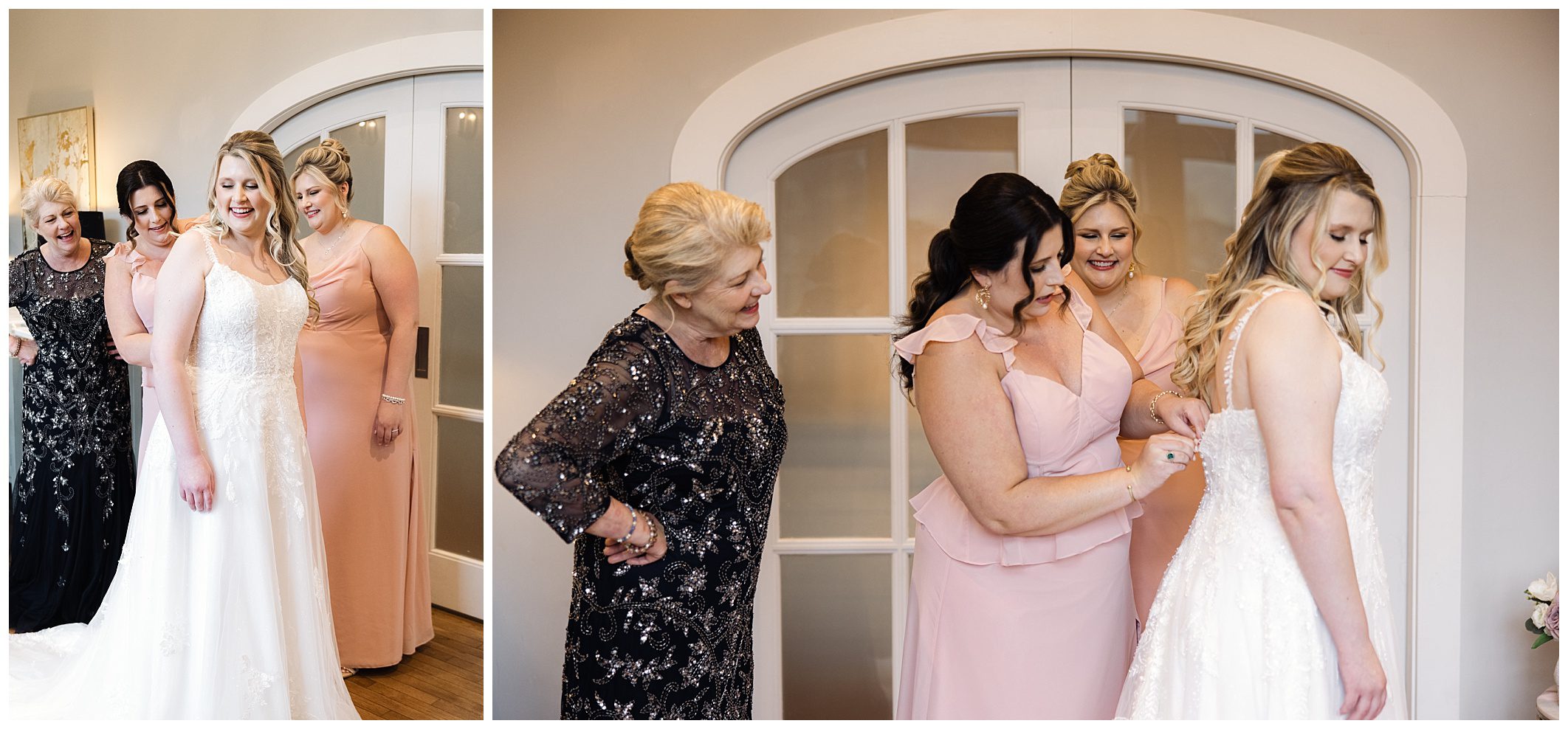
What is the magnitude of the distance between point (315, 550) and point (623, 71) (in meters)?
1.44

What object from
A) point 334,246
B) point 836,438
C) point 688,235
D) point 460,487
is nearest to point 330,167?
point 334,246

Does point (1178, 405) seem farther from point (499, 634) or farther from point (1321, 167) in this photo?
point (499, 634)

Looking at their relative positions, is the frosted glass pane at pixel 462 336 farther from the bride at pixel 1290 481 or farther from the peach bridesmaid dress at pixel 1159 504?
the bride at pixel 1290 481

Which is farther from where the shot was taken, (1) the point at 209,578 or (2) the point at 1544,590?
(2) the point at 1544,590

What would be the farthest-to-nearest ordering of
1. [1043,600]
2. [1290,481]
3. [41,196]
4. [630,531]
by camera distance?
[41,196], [1043,600], [630,531], [1290,481]

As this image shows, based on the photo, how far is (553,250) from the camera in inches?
101

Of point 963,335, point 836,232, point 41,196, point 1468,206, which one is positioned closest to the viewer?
point 963,335

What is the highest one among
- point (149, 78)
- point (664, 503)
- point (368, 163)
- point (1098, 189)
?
point (149, 78)

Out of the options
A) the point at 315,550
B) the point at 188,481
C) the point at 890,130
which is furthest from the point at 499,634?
the point at 890,130

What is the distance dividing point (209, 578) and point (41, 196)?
89 centimetres

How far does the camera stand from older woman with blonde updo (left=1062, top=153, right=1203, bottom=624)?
2197 millimetres

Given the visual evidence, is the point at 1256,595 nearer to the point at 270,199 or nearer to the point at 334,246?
the point at 270,199

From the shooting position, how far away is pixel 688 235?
162cm

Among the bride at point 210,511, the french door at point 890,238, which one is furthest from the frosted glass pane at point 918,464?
the bride at point 210,511
